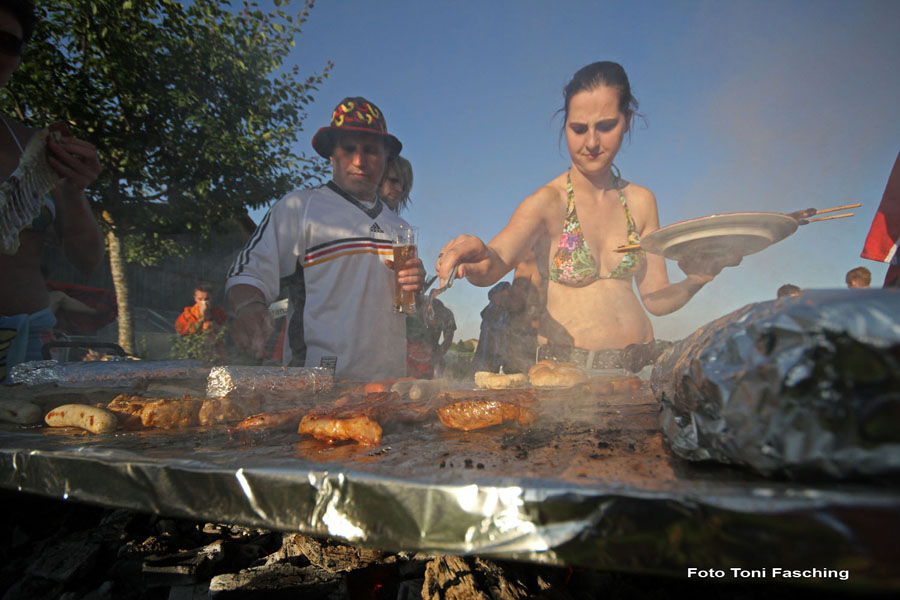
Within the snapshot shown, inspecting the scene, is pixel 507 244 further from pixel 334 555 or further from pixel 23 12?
pixel 23 12

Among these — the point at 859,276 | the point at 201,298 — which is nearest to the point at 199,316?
the point at 201,298

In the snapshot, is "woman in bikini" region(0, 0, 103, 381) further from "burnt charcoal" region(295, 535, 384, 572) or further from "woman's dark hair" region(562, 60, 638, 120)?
"woman's dark hair" region(562, 60, 638, 120)

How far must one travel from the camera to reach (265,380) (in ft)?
8.11

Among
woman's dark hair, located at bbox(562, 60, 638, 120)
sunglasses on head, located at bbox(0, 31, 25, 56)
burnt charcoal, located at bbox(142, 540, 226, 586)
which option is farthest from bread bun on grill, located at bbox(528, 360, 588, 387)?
sunglasses on head, located at bbox(0, 31, 25, 56)

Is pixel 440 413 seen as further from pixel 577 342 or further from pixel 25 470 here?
pixel 577 342

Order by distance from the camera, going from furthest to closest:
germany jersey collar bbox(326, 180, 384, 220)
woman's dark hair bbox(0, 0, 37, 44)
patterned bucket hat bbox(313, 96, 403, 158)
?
germany jersey collar bbox(326, 180, 384, 220), patterned bucket hat bbox(313, 96, 403, 158), woman's dark hair bbox(0, 0, 37, 44)

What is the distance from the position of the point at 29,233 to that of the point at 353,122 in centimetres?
262

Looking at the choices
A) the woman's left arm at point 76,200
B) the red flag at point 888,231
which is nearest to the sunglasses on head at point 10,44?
the woman's left arm at point 76,200

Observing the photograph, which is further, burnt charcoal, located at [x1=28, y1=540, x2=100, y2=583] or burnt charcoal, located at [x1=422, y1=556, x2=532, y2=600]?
burnt charcoal, located at [x1=28, y1=540, x2=100, y2=583]

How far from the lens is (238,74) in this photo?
28.6 ft

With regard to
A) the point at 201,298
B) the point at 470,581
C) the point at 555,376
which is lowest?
the point at 470,581

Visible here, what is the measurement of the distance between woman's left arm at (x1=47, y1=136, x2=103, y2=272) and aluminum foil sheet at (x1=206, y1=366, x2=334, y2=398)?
1.40m

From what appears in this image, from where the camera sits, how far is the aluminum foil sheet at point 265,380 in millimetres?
2271

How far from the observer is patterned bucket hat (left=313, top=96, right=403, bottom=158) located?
3891mm
